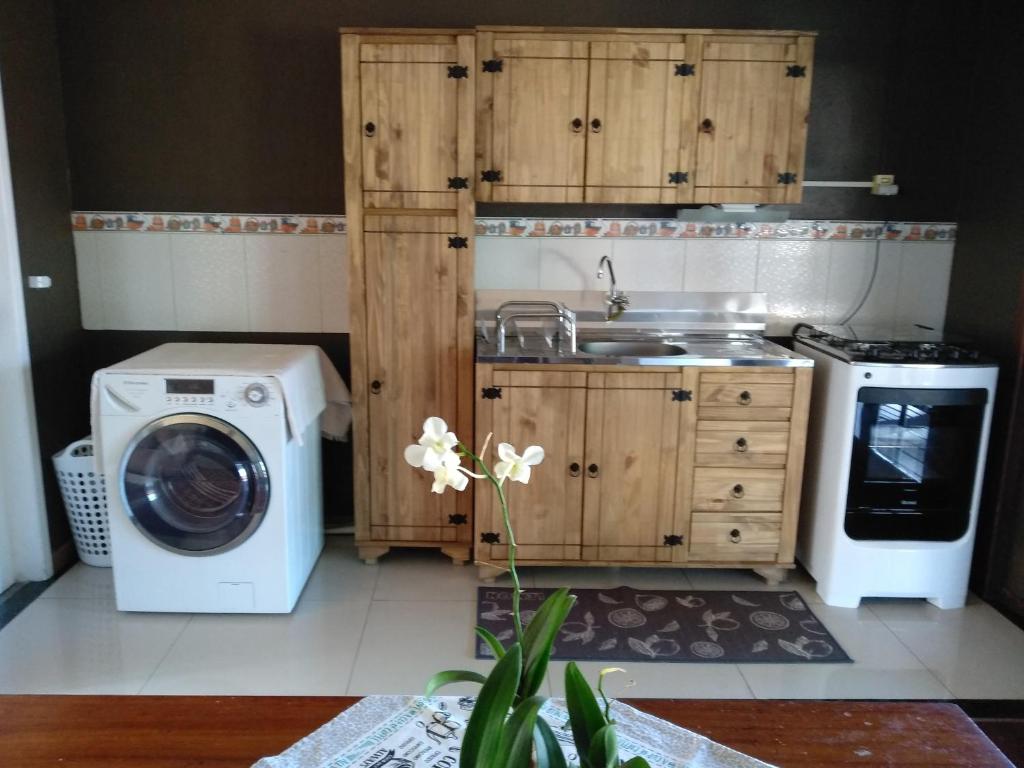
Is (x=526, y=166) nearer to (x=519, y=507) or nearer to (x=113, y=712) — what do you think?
(x=519, y=507)

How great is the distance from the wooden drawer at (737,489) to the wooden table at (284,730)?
1623 millimetres

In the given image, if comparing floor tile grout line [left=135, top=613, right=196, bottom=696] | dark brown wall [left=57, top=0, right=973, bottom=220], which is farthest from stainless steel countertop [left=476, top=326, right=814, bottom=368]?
floor tile grout line [left=135, top=613, right=196, bottom=696]

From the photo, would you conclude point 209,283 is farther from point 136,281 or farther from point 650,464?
point 650,464

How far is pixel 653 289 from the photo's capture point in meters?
3.25

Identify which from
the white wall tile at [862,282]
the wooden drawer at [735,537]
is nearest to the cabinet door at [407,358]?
the wooden drawer at [735,537]

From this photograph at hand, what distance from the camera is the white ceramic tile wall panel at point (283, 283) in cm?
317

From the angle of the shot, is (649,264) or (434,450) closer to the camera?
(434,450)

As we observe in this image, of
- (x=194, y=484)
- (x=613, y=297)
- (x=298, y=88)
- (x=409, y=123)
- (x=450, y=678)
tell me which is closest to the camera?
(x=450, y=678)

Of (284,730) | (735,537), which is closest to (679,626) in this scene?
(735,537)

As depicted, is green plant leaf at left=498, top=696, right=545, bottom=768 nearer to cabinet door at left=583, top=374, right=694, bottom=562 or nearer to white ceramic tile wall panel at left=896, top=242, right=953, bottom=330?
cabinet door at left=583, top=374, right=694, bottom=562

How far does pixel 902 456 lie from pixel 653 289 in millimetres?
1150

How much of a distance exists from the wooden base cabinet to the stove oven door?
0.22 meters

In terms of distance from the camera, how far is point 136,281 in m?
3.19

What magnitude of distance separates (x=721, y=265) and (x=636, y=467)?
101cm
